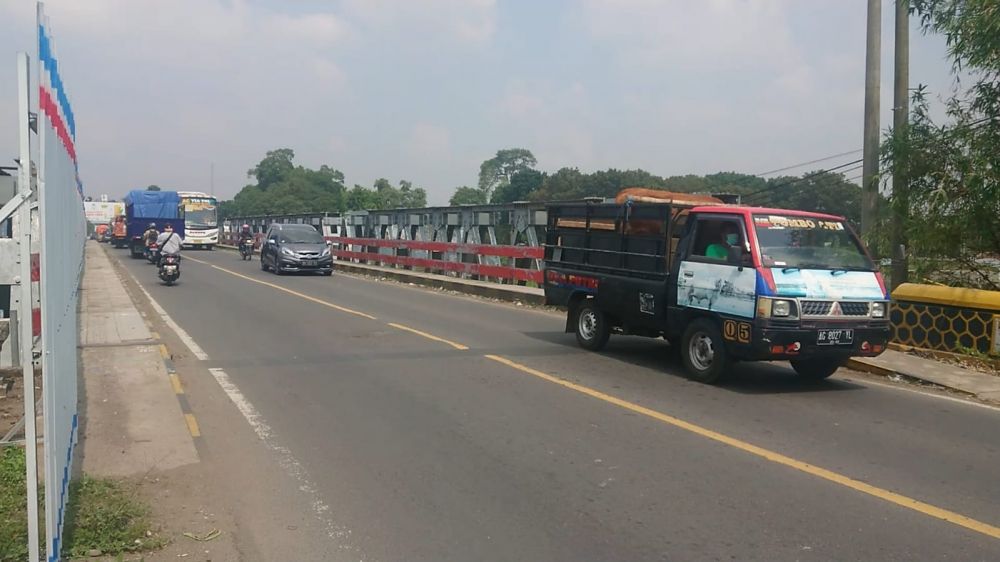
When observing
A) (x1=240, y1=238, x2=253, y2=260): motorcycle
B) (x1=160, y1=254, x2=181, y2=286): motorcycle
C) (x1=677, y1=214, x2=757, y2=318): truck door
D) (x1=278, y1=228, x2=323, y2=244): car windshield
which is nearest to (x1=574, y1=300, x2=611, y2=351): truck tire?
(x1=677, y1=214, x2=757, y2=318): truck door

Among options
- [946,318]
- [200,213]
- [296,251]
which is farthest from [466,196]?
[946,318]

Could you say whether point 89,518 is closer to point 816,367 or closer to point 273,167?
point 816,367

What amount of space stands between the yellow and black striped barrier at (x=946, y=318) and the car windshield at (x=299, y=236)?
20984 mm

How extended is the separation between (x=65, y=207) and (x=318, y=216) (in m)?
34.0

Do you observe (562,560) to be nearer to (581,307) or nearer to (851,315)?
(851,315)

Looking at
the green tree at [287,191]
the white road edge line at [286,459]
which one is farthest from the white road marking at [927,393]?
the green tree at [287,191]

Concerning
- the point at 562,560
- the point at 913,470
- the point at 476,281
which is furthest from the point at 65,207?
the point at 476,281

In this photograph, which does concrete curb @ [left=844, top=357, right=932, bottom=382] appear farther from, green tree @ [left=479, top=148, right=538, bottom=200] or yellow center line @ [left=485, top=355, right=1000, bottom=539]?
green tree @ [left=479, top=148, right=538, bottom=200]

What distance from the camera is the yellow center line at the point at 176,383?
8676 mm

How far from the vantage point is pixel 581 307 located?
12.0 meters

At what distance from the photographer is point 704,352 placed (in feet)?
31.0

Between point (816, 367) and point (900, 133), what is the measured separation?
184 inches

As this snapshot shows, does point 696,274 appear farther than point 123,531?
Yes

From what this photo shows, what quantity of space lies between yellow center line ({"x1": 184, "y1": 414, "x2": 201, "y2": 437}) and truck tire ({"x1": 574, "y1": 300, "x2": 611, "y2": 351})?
5.71 m
